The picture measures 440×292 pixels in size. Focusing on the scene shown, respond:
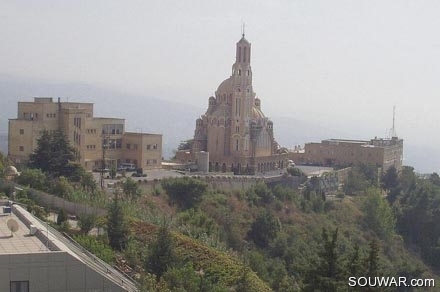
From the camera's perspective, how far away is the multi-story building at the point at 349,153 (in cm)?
6391

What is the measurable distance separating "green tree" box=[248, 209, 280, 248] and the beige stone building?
32.7 ft

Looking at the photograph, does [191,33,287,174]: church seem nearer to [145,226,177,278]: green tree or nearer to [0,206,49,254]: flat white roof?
[145,226,177,278]: green tree

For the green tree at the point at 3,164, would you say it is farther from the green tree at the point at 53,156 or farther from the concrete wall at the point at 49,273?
the concrete wall at the point at 49,273

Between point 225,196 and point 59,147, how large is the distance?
9891 millimetres

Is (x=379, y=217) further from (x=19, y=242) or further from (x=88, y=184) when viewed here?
(x=19, y=242)

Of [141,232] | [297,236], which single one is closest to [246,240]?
[297,236]

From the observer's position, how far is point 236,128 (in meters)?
51.5

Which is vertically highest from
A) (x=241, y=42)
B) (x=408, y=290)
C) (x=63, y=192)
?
(x=241, y=42)

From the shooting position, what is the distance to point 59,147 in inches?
1412

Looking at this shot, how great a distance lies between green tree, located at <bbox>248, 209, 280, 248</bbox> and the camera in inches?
1457

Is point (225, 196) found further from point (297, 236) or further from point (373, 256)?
point (373, 256)

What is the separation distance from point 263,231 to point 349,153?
29.4 metres

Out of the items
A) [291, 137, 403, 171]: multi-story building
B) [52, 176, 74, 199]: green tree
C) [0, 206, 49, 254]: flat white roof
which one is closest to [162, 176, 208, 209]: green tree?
[52, 176, 74, 199]: green tree

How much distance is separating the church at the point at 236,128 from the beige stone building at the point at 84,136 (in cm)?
725
